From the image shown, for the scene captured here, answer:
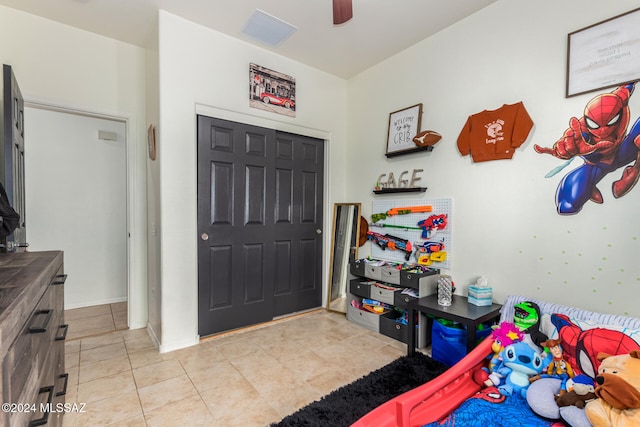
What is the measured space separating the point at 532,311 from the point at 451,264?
79 cm

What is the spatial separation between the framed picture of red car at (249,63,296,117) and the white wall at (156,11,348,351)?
74mm

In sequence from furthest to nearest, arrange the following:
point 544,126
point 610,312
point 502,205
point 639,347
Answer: point 502,205 < point 544,126 < point 610,312 < point 639,347

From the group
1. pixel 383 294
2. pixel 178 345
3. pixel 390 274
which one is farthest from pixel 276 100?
pixel 178 345

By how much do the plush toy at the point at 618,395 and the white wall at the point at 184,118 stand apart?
2682 mm

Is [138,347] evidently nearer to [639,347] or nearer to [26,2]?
[26,2]

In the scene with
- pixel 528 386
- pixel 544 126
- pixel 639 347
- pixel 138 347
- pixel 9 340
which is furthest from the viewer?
pixel 138 347

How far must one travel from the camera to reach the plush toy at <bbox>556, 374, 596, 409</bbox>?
129cm

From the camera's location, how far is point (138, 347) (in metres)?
2.62

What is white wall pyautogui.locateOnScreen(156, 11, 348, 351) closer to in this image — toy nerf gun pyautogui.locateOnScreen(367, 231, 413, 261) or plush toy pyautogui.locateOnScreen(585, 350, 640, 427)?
toy nerf gun pyautogui.locateOnScreen(367, 231, 413, 261)

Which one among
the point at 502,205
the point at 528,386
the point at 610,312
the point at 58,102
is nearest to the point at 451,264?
the point at 502,205

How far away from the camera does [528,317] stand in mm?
1927

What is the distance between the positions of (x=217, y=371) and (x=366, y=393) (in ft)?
3.60

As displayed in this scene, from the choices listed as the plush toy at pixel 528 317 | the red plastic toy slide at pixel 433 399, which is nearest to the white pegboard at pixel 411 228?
the plush toy at pixel 528 317

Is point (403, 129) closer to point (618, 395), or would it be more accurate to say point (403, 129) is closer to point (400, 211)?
point (400, 211)
